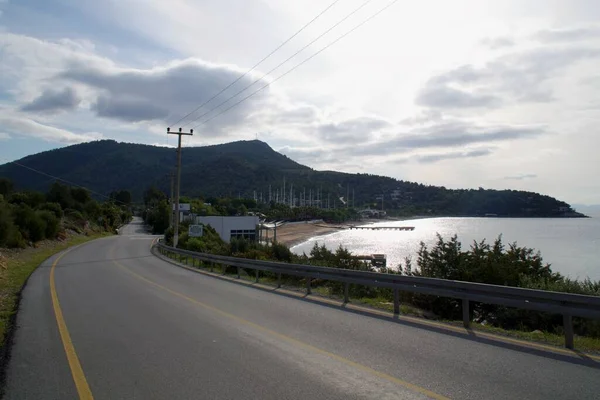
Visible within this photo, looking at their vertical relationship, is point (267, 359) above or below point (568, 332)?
below

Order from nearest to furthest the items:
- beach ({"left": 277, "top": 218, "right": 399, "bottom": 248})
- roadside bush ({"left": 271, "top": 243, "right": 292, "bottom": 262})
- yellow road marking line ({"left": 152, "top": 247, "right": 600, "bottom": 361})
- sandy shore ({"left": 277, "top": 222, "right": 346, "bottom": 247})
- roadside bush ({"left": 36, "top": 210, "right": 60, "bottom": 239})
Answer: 1. yellow road marking line ({"left": 152, "top": 247, "right": 600, "bottom": 361})
2. roadside bush ({"left": 271, "top": 243, "right": 292, "bottom": 262})
3. roadside bush ({"left": 36, "top": 210, "right": 60, "bottom": 239})
4. sandy shore ({"left": 277, "top": 222, "right": 346, "bottom": 247})
5. beach ({"left": 277, "top": 218, "right": 399, "bottom": 248})

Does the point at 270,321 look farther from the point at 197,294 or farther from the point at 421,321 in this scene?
the point at 197,294

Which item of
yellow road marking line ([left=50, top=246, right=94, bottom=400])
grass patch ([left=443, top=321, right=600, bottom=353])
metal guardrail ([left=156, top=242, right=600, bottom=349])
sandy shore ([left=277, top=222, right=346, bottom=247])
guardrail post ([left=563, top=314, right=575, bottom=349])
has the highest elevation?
metal guardrail ([left=156, top=242, right=600, bottom=349])

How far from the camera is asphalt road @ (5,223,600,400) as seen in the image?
5.86 meters

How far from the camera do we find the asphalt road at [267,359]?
586cm

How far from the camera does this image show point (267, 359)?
7227 millimetres

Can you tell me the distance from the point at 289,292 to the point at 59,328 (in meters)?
7.17

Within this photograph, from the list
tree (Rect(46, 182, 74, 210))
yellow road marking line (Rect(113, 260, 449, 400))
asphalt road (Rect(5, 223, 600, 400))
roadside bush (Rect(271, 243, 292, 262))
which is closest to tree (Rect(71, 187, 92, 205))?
tree (Rect(46, 182, 74, 210))

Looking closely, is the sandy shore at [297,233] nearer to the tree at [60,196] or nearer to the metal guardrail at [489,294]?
the tree at [60,196]

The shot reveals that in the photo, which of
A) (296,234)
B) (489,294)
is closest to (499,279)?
(489,294)

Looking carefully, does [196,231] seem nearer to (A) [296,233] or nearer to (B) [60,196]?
(B) [60,196]

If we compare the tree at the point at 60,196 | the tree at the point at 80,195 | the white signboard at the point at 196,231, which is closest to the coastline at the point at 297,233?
the white signboard at the point at 196,231

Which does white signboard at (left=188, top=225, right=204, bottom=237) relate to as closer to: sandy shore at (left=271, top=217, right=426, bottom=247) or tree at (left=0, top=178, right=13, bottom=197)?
sandy shore at (left=271, top=217, right=426, bottom=247)

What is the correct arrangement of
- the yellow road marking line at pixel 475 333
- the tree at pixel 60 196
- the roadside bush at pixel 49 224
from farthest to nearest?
the tree at pixel 60 196 < the roadside bush at pixel 49 224 < the yellow road marking line at pixel 475 333
